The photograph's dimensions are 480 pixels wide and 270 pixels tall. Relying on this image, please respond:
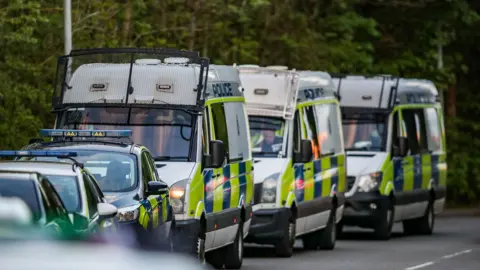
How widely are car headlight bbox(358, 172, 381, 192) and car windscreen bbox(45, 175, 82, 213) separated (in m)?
14.3

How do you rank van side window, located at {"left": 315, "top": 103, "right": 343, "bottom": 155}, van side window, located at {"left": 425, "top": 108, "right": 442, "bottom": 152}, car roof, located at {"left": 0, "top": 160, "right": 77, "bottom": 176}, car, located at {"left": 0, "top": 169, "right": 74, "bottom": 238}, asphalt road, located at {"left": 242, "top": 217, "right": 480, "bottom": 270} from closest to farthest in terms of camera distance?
1. car, located at {"left": 0, "top": 169, "right": 74, "bottom": 238}
2. car roof, located at {"left": 0, "top": 160, "right": 77, "bottom": 176}
3. asphalt road, located at {"left": 242, "top": 217, "right": 480, "bottom": 270}
4. van side window, located at {"left": 315, "top": 103, "right": 343, "bottom": 155}
5. van side window, located at {"left": 425, "top": 108, "right": 442, "bottom": 152}

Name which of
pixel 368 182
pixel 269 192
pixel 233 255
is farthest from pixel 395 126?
pixel 233 255

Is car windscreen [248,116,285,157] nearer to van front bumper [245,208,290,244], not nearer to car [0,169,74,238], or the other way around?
van front bumper [245,208,290,244]

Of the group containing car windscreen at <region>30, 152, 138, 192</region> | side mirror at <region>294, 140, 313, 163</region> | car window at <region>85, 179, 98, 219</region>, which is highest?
car window at <region>85, 179, 98, 219</region>

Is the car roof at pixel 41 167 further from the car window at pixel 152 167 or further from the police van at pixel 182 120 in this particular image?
the police van at pixel 182 120

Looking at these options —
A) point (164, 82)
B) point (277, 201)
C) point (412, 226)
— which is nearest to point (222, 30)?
point (412, 226)

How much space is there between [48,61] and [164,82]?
9453mm

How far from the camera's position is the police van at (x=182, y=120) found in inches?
662

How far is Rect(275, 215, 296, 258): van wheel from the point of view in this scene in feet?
68.1

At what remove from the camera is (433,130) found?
29.5 m

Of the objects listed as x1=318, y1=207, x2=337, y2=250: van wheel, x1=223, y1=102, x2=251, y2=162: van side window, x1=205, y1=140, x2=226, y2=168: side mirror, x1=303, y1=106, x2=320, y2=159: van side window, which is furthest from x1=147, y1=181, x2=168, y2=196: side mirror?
x1=318, y1=207, x2=337, y2=250: van wheel

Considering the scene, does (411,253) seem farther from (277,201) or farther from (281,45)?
(281,45)

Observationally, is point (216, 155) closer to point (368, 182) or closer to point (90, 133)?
point (90, 133)

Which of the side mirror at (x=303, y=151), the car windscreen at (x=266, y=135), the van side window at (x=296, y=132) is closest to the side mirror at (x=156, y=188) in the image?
the car windscreen at (x=266, y=135)
